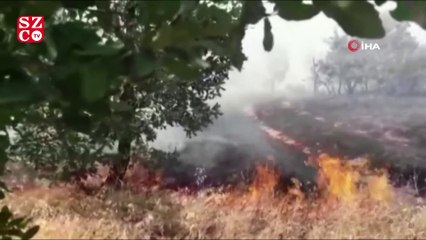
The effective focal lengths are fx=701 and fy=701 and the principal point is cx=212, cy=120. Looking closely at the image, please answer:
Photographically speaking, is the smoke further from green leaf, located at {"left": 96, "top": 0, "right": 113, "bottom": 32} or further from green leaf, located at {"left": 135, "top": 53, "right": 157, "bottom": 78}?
green leaf, located at {"left": 135, "top": 53, "right": 157, "bottom": 78}

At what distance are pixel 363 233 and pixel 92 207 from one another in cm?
63

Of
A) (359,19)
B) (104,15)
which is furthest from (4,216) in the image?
(359,19)

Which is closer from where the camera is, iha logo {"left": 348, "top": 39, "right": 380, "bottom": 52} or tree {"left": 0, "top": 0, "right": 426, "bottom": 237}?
tree {"left": 0, "top": 0, "right": 426, "bottom": 237}

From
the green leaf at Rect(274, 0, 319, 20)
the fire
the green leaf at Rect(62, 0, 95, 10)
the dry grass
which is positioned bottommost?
the dry grass

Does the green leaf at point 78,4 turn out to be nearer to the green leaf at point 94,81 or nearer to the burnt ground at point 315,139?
the green leaf at point 94,81

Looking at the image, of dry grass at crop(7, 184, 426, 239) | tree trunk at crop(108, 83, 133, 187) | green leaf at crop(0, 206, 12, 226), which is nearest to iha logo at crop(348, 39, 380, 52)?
dry grass at crop(7, 184, 426, 239)

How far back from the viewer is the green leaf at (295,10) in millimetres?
240

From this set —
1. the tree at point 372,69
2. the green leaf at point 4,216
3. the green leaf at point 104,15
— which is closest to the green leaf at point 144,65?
the green leaf at point 104,15

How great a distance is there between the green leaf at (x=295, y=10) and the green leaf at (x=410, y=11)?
0.03 m

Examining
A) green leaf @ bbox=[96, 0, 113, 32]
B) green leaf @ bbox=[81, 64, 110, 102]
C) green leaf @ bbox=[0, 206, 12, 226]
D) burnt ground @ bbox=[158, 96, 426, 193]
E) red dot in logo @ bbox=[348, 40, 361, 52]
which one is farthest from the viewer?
burnt ground @ bbox=[158, 96, 426, 193]

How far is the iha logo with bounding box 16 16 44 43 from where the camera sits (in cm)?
25

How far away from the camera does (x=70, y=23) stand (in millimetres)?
239

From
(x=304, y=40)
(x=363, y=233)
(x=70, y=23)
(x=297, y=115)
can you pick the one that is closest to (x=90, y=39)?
(x=70, y=23)

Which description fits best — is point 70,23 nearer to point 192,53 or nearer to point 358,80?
point 192,53
